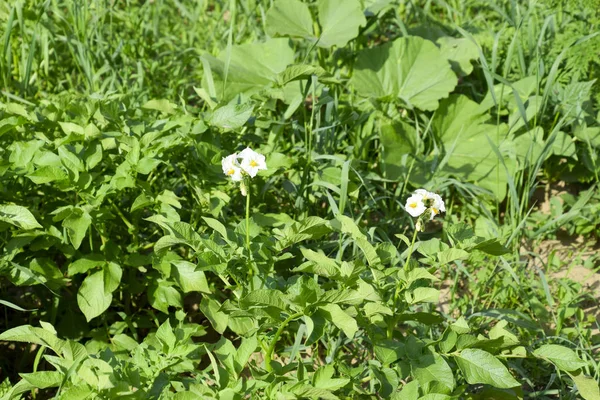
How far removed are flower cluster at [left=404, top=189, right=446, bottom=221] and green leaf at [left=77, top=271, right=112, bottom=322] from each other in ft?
2.76

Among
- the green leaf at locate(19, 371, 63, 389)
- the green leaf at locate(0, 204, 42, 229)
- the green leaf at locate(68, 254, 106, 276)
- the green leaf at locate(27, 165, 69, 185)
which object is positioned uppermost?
the green leaf at locate(27, 165, 69, 185)

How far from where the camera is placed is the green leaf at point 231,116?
2.37 metres

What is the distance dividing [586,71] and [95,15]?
1.96 metres

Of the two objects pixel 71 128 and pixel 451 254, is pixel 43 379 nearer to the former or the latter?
pixel 71 128

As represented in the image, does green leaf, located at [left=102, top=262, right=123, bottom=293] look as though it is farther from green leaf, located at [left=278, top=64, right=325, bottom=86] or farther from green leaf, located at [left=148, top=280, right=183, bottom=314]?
green leaf, located at [left=278, top=64, right=325, bottom=86]

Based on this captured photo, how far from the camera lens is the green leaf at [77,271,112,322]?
217 cm

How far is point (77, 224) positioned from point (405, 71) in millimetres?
1595

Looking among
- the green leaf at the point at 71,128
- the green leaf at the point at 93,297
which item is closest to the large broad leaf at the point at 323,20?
the green leaf at the point at 71,128

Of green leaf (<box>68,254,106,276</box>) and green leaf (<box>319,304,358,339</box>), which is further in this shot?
green leaf (<box>68,254,106,276</box>)

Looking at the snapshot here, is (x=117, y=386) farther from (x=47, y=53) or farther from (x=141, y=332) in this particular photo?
(x=47, y=53)

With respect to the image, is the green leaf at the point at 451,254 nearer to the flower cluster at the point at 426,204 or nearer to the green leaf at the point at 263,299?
the flower cluster at the point at 426,204

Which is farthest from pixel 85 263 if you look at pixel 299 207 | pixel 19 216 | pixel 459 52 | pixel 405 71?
pixel 459 52

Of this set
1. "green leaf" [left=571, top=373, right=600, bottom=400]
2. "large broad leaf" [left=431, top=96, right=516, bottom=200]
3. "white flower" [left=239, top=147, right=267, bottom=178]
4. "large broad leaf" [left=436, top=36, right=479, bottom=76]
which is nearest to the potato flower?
"white flower" [left=239, top=147, right=267, bottom=178]

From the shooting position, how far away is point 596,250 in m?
2.95
